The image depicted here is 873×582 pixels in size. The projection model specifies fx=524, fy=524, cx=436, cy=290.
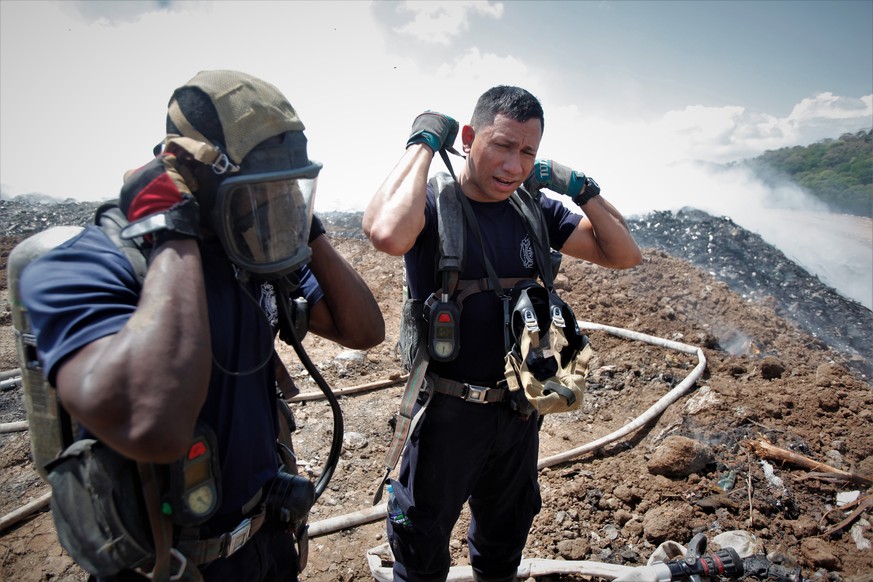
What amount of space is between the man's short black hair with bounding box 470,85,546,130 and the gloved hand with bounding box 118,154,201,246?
1503 mm

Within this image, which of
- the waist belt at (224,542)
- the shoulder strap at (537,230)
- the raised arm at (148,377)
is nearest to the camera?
the raised arm at (148,377)

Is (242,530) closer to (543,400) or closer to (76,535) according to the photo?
(76,535)

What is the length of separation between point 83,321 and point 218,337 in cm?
33

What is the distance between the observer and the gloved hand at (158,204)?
1.19 meters

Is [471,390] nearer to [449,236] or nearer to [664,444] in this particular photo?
[449,236]

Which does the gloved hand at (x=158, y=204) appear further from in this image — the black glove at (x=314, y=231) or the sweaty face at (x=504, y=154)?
the sweaty face at (x=504, y=154)

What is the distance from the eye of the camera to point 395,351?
6281 mm

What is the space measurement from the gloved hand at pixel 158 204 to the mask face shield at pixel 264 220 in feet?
0.33

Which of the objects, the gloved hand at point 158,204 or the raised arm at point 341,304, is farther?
the raised arm at point 341,304

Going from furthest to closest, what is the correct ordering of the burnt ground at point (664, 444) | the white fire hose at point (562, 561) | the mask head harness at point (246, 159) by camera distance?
the burnt ground at point (664, 444), the white fire hose at point (562, 561), the mask head harness at point (246, 159)

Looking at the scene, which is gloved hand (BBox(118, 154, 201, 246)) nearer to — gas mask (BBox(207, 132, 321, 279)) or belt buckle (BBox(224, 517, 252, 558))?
gas mask (BBox(207, 132, 321, 279))

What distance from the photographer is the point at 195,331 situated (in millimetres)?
1175

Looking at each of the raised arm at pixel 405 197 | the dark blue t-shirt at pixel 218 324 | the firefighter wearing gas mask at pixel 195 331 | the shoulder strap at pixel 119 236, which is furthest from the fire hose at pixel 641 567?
the shoulder strap at pixel 119 236

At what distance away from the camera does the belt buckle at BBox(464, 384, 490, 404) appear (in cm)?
223
